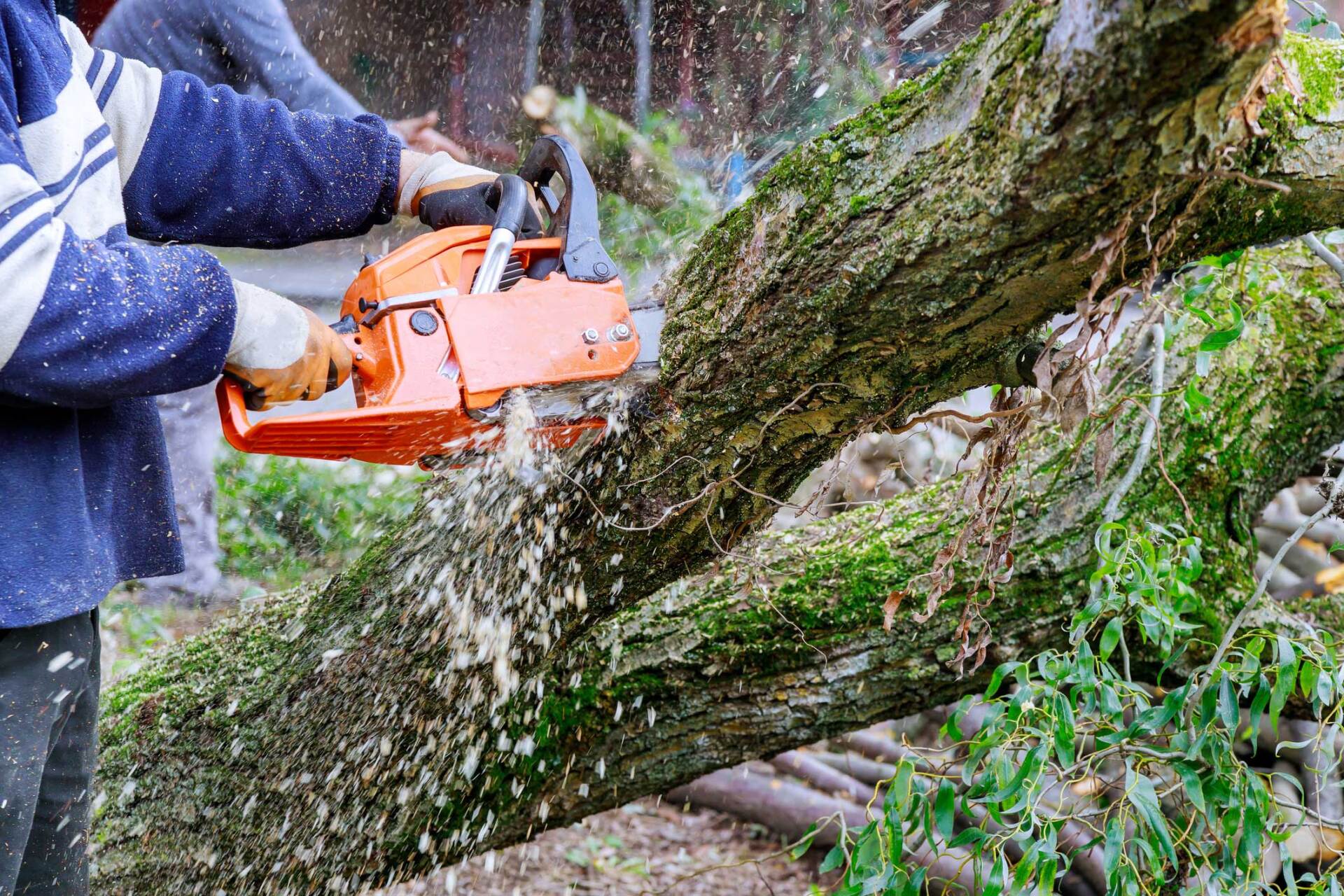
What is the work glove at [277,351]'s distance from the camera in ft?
4.97

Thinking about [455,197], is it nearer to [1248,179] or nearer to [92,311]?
[92,311]

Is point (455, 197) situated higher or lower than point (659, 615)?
higher

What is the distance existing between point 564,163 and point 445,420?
20.6 inches

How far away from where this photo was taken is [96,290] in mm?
1337

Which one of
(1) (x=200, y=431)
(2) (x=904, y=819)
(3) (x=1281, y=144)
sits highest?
(3) (x=1281, y=144)

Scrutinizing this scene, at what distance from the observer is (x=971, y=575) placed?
6.89 ft

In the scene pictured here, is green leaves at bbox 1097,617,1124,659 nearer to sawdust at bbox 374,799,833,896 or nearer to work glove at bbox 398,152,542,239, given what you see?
work glove at bbox 398,152,542,239

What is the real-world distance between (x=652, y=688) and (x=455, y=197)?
42.8 inches

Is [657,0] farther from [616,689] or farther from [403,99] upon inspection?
[616,689]

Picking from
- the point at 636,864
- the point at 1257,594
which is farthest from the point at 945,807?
the point at 636,864

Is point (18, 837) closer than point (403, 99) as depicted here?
Yes

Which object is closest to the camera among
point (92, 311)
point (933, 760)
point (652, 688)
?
point (92, 311)

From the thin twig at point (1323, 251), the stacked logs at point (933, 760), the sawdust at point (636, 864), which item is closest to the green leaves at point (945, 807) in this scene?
the thin twig at point (1323, 251)

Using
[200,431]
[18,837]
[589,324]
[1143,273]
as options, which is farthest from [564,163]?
[200,431]
